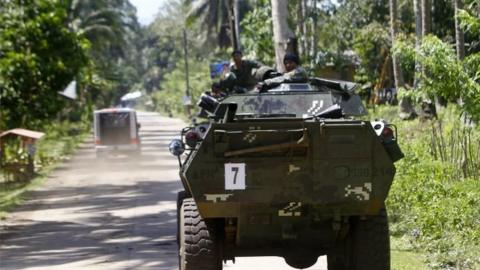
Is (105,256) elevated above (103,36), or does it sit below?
below

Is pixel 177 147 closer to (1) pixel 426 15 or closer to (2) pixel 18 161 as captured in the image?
(1) pixel 426 15

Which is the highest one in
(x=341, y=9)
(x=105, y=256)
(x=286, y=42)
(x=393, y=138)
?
(x=341, y=9)

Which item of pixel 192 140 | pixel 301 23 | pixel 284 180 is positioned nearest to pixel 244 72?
pixel 192 140

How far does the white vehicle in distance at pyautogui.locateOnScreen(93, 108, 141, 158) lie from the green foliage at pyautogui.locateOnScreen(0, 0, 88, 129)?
1.67m

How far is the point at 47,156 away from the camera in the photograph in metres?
34.7

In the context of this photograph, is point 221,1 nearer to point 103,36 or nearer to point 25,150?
point 103,36

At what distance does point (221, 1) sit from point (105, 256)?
4300 centimetres

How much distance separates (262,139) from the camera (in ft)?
27.1

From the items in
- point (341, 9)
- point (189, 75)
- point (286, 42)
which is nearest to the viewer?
point (286, 42)

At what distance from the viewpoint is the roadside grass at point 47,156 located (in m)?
21.2

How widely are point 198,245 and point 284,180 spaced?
40.4 inches

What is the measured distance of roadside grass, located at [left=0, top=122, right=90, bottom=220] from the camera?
21203 mm

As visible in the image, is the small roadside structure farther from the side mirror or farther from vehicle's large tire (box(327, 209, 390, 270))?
vehicle's large tire (box(327, 209, 390, 270))

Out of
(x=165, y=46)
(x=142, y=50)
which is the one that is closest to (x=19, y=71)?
(x=165, y=46)
